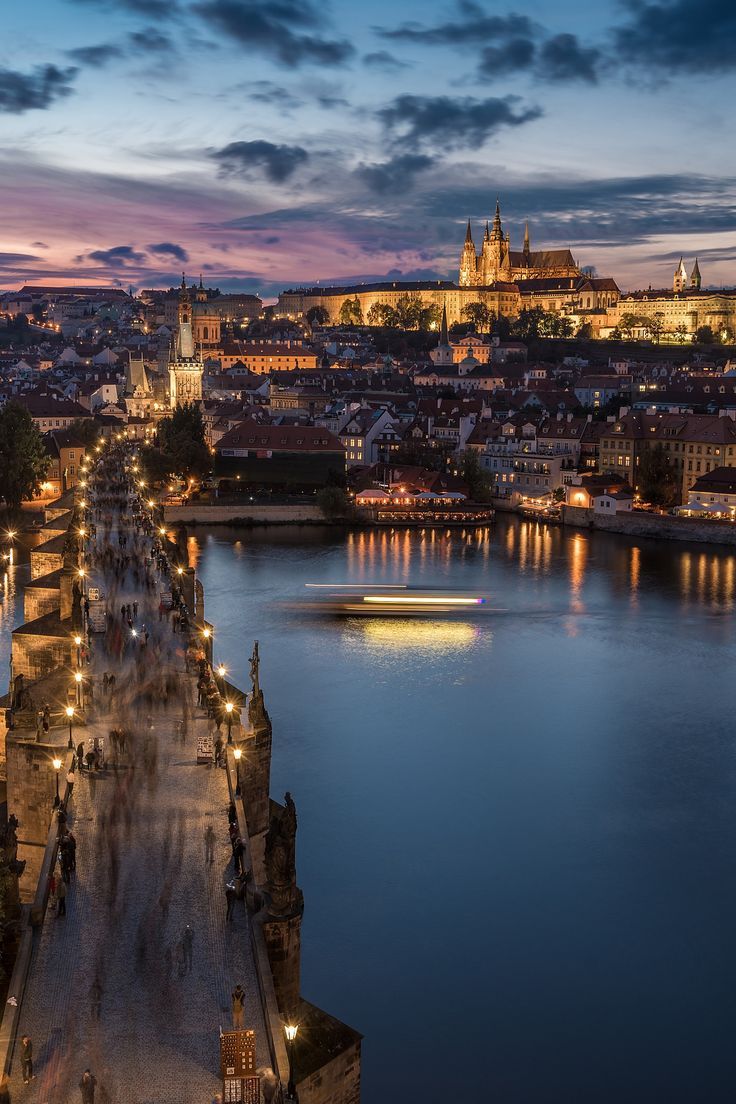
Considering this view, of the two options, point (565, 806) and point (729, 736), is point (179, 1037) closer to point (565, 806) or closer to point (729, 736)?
point (565, 806)

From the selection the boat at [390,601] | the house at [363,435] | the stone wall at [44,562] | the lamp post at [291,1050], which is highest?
the house at [363,435]

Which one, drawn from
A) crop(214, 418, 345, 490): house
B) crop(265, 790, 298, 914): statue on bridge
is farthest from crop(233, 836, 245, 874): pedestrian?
crop(214, 418, 345, 490): house

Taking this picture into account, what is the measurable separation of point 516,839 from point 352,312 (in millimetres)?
94938

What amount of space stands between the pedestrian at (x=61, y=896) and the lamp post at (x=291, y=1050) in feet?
4.85

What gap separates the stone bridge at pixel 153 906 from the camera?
505 cm

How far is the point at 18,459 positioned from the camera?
34.0 m

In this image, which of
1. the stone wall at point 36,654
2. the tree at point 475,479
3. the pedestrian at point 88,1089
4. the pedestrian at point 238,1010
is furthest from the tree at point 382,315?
the pedestrian at point 88,1089

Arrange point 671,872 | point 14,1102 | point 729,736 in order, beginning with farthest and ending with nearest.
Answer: point 729,736 → point 671,872 → point 14,1102

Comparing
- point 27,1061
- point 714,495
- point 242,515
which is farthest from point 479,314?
point 27,1061

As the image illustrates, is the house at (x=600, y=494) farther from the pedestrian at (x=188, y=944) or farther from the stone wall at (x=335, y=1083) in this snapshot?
the stone wall at (x=335, y=1083)

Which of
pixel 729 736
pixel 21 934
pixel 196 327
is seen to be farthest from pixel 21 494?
pixel 196 327

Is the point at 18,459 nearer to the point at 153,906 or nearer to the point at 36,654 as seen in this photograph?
the point at 36,654

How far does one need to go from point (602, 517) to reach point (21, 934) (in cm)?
3177

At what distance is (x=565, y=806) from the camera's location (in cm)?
1341
